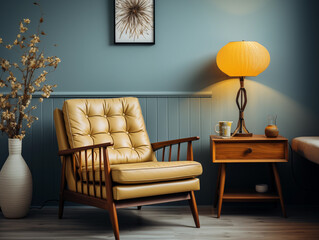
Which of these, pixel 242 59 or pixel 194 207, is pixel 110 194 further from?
pixel 242 59

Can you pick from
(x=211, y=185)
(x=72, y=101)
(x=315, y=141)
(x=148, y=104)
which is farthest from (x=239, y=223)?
(x=72, y=101)

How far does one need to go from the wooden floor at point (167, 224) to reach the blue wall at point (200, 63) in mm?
303

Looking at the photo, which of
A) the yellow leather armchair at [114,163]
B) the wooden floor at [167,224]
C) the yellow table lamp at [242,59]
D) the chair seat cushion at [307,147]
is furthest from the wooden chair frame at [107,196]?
the chair seat cushion at [307,147]

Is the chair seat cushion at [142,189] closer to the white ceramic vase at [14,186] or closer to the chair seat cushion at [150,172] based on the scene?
the chair seat cushion at [150,172]

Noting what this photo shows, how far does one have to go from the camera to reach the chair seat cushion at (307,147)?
2.64 m

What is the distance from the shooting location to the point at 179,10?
325 centimetres

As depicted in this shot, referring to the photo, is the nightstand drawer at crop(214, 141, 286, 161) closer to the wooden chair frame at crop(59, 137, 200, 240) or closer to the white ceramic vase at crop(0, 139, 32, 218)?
the wooden chair frame at crop(59, 137, 200, 240)

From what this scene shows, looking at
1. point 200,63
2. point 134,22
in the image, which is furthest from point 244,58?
point 134,22

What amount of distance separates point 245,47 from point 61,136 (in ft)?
4.87

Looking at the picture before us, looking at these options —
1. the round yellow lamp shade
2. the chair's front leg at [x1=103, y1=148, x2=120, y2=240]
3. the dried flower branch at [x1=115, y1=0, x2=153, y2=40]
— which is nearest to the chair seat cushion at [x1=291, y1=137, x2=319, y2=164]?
the round yellow lamp shade

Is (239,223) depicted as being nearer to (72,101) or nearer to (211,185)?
(211,185)

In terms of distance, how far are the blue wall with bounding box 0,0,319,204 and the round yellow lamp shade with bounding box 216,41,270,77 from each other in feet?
1.05

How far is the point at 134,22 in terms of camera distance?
3238 mm

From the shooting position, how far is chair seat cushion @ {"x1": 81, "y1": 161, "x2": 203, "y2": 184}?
2301mm
